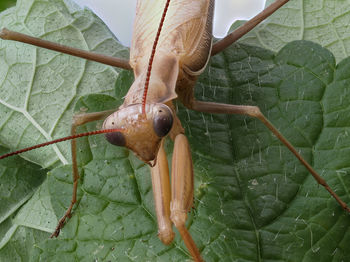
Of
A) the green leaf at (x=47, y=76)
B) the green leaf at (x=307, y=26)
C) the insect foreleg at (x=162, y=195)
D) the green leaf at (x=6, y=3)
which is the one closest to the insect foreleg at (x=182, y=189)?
the insect foreleg at (x=162, y=195)

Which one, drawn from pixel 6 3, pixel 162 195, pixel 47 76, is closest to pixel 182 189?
pixel 162 195

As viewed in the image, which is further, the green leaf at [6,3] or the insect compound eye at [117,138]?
the green leaf at [6,3]

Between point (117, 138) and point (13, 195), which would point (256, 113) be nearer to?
point (117, 138)

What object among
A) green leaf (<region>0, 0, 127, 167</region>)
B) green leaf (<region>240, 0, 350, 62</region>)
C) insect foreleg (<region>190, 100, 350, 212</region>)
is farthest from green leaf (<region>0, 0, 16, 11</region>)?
insect foreleg (<region>190, 100, 350, 212</region>)

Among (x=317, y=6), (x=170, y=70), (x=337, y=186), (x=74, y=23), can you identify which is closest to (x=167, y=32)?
(x=170, y=70)

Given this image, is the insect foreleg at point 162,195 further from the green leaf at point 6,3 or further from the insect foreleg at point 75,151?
the green leaf at point 6,3

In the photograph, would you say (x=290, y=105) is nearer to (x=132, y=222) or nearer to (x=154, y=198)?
(x=154, y=198)
